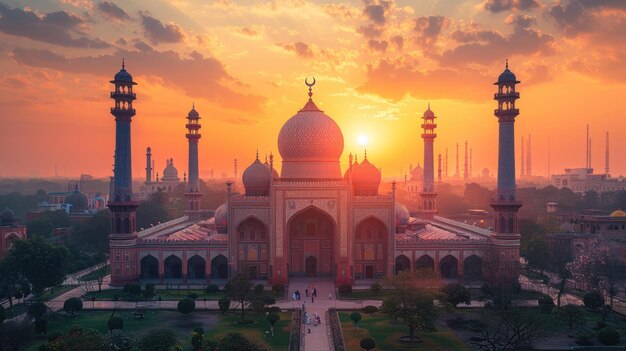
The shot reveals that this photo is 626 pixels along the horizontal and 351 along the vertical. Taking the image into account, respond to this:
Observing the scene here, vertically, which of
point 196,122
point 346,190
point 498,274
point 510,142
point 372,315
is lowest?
point 372,315

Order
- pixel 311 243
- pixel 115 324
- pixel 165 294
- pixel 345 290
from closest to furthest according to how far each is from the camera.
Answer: pixel 115 324 < pixel 345 290 < pixel 165 294 < pixel 311 243

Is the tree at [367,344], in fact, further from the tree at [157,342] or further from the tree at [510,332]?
the tree at [157,342]

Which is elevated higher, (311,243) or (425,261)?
(311,243)

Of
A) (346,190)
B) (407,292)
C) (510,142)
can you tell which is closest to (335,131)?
(346,190)

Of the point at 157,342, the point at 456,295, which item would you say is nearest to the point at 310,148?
the point at 456,295

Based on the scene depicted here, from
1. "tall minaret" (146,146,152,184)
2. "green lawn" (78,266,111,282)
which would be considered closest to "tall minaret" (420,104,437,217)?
"green lawn" (78,266,111,282)

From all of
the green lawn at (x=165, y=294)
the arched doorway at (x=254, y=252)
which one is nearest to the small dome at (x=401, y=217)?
the arched doorway at (x=254, y=252)

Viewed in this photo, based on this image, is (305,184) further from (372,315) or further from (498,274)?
(498,274)

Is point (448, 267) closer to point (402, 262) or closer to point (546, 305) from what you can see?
point (402, 262)
